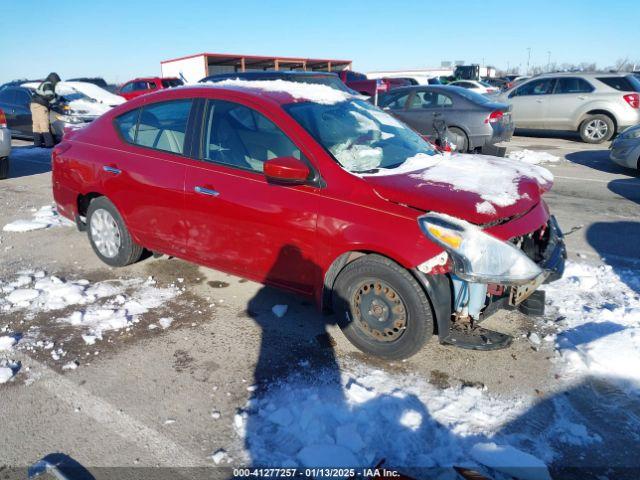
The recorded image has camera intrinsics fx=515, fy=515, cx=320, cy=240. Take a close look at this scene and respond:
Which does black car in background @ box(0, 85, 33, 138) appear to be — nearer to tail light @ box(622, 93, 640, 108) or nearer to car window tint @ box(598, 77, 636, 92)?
car window tint @ box(598, 77, 636, 92)

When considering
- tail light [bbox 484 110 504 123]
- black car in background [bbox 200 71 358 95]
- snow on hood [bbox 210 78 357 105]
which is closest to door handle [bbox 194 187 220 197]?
snow on hood [bbox 210 78 357 105]

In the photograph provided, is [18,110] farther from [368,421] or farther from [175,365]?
[368,421]

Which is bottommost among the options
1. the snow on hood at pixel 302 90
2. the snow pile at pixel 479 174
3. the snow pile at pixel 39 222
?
the snow pile at pixel 39 222

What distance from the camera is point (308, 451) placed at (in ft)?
8.50

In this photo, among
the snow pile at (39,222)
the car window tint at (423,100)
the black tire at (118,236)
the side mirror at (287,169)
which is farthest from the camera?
the car window tint at (423,100)

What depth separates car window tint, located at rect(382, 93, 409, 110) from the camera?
11.7m

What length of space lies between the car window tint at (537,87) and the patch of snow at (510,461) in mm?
13297

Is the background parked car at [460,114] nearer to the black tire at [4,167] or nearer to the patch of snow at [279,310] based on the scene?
the patch of snow at [279,310]

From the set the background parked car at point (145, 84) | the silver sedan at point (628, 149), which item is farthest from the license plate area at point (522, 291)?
the background parked car at point (145, 84)

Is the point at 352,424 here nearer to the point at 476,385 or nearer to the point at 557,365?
the point at 476,385

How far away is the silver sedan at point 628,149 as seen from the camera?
8.78 m

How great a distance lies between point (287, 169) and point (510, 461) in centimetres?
206

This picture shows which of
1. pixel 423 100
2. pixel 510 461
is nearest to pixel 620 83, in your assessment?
pixel 423 100

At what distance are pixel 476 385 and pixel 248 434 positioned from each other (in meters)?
1.41
